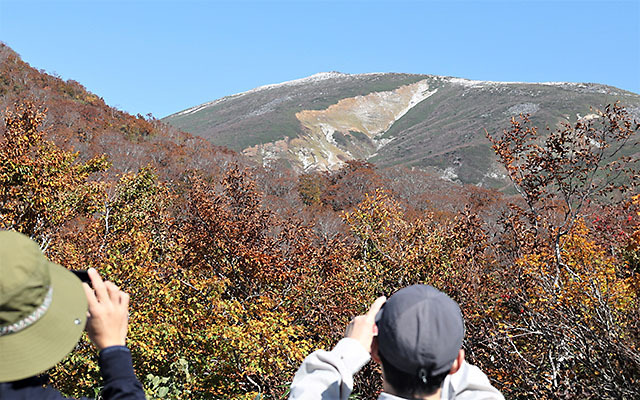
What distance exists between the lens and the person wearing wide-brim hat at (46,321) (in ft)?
3.94

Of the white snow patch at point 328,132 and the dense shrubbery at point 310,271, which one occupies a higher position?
the white snow patch at point 328,132

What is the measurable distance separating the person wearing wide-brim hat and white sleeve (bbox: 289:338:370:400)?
52 centimetres

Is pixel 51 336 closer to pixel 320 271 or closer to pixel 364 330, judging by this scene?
pixel 364 330

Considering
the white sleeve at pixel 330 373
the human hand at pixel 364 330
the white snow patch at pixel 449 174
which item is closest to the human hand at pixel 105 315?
the white sleeve at pixel 330 373

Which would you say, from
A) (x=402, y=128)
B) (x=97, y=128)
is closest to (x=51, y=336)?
(x=97, y=128)

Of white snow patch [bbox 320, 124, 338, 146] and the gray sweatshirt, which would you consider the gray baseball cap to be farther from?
white snow patch [bbox 320, 124, 338, 146]

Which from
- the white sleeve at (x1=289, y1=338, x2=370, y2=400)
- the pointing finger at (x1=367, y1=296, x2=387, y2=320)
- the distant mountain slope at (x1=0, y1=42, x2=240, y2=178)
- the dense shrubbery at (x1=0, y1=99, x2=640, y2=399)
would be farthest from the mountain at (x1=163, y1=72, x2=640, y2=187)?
the white sleeve at (x1=289, y1=338, x2=370, y2=400)

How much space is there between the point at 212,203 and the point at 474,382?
42.1 feet

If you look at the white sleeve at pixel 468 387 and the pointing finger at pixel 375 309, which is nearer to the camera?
the white sleeve at pixel 468 387

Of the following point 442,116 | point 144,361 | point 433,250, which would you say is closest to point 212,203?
point 144,361

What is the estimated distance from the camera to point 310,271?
13367 millimetres

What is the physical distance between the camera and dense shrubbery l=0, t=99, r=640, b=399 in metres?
7.73

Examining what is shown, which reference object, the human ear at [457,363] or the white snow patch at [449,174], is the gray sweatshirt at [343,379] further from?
the white snow patch at [449,174]

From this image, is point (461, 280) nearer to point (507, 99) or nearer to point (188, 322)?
point (188, 322)
